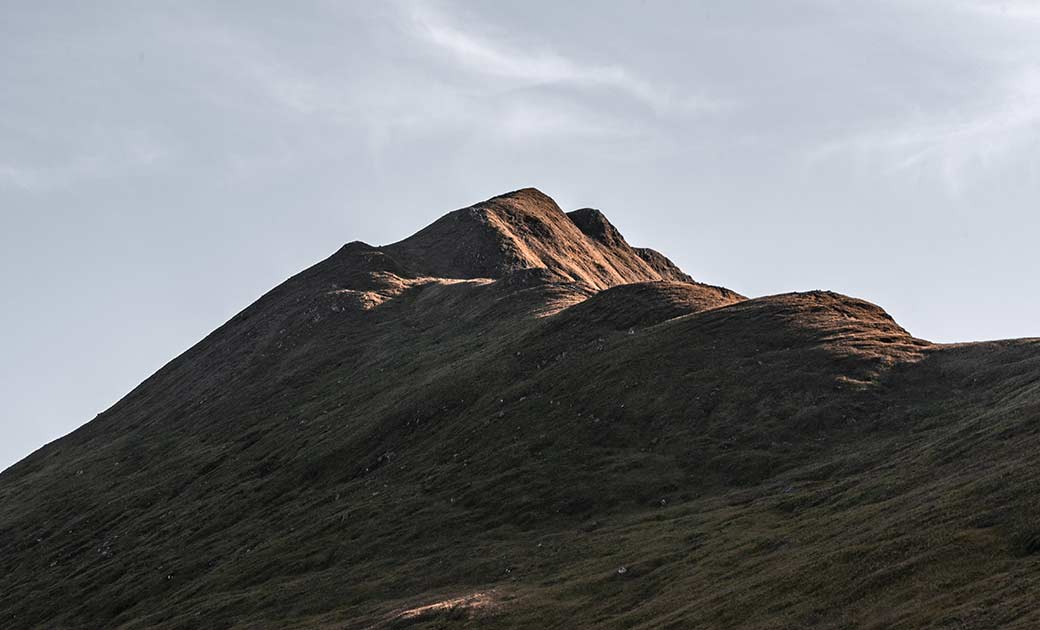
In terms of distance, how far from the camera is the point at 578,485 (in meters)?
95.0

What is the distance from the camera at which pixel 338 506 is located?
10650 cm

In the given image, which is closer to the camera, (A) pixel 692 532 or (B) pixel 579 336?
(A) pixel 692 532

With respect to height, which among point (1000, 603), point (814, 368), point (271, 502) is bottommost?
point (1000, 603)

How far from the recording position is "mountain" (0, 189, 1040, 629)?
6003 cm

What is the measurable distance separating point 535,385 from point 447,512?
2035 centimetres

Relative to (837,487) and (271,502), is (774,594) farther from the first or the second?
(271,502)

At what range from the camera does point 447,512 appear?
319 feet

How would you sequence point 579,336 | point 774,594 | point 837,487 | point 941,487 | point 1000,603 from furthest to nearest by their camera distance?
point 579,336
point 837,487
point 941,487
point 774,594
point 1000,603

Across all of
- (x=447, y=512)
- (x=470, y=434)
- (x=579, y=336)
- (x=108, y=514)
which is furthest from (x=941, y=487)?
(x=108, y=514)

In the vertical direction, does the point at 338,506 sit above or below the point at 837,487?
above

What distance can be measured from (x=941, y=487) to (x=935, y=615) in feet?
67.6

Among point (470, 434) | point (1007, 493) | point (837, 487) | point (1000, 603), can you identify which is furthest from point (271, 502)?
point (1000, 603)

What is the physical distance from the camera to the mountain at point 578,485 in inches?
2363

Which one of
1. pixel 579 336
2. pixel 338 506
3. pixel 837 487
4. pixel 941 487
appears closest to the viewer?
pixel 941 487
